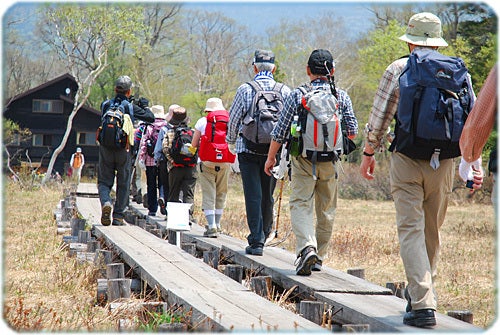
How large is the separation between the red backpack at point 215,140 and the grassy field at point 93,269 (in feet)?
4.79

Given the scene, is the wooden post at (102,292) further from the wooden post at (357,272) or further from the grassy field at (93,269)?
the wooden post at (357,272)

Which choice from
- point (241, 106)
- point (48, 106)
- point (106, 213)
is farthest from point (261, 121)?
point (48, 106)

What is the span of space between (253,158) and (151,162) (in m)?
5.73

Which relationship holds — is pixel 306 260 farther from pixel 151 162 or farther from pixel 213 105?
pixel 151 162

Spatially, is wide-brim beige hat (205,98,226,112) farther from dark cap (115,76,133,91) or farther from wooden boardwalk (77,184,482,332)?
wooden boardwalk (77,184,482,332)

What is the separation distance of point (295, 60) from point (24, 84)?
23.6m

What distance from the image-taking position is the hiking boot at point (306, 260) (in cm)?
704

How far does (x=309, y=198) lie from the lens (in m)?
7.13

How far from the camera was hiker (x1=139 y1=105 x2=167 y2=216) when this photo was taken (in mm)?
13727

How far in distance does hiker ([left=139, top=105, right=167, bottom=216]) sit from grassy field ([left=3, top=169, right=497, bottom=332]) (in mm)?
1380

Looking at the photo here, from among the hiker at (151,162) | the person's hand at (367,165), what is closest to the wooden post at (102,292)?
the person's hand at (367,165)

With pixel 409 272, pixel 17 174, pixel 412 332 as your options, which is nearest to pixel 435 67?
pixel 409 272

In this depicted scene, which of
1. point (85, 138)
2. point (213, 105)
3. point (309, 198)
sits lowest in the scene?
point (309, 198)

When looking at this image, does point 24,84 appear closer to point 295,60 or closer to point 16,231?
point 295,60
